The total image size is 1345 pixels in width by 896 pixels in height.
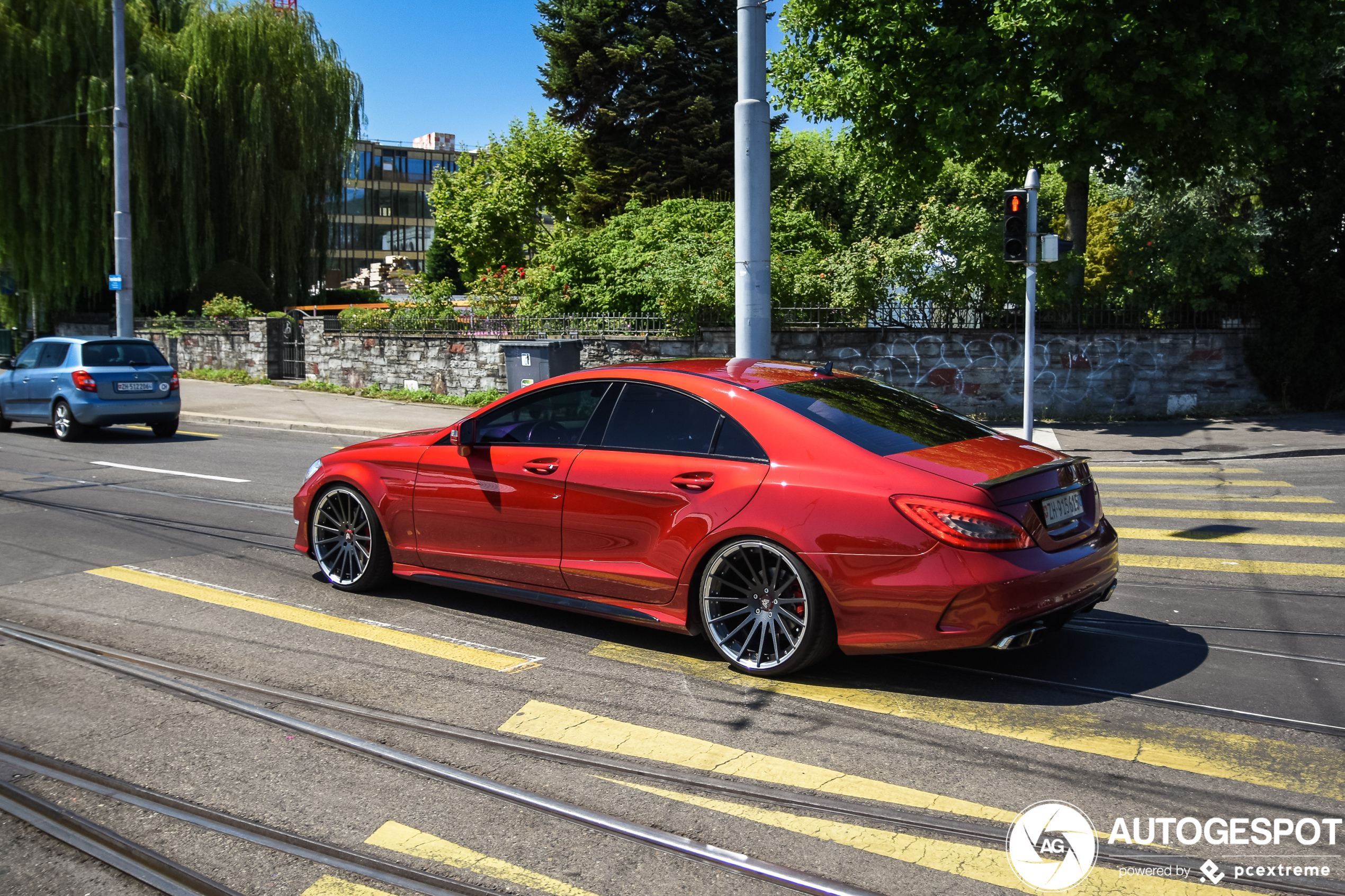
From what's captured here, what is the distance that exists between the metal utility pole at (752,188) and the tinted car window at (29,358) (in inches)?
479

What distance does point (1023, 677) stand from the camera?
5375mm

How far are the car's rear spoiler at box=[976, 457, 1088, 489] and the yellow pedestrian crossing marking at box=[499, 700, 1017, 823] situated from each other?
4.94 ft

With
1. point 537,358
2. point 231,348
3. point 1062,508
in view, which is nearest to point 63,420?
point 537,358

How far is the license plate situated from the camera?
16.9 feet

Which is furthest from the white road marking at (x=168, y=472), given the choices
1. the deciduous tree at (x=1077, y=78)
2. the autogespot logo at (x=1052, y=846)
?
the deciduous tree at (x=1077, y=78)

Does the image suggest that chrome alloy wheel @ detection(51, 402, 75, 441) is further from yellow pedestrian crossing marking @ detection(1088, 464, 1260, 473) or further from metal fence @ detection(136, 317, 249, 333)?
yellow pedestrian crossing marking @ detection(1088, 464, 1260, 473)

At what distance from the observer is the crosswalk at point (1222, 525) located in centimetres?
795

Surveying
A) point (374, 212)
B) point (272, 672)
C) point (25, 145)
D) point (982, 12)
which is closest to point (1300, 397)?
point (982, 12)

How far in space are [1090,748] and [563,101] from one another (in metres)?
36.9

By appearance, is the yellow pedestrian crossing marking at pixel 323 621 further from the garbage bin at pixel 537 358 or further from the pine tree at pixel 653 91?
the pine tree at pixel 653 91

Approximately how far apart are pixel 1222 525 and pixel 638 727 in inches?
270

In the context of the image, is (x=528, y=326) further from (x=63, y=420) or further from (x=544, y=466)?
(x=544, y=466)

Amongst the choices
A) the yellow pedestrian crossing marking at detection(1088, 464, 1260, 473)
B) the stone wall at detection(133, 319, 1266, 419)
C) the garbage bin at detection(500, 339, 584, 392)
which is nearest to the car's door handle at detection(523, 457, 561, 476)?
the yellow pedestrian crossing marking at detection(1088, 464, 1260, 473)

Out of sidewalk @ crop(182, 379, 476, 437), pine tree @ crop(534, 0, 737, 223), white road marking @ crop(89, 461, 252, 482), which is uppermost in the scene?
pine tree @ crop(534, 0, 737, 223)
